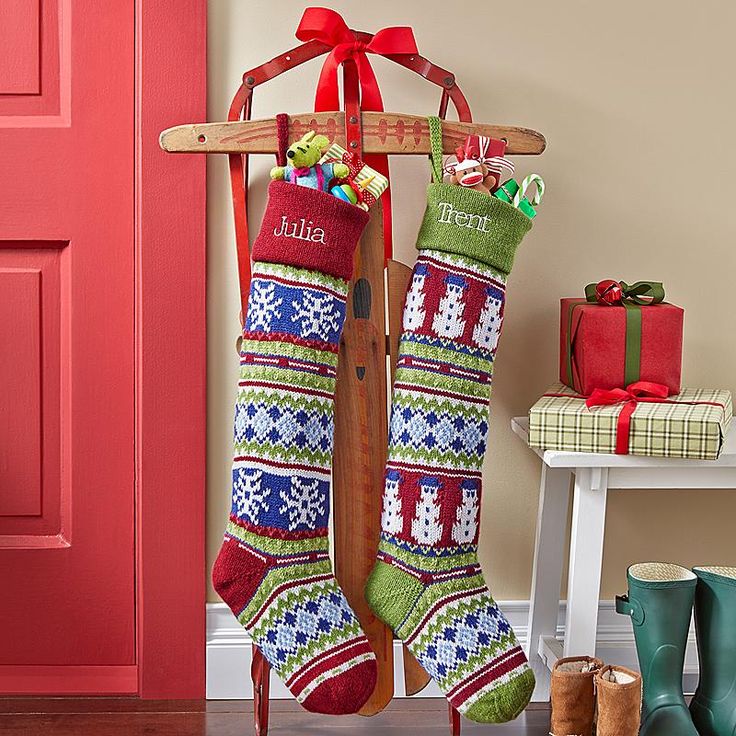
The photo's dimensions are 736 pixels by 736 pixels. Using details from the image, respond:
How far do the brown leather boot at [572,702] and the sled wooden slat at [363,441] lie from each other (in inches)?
11.5

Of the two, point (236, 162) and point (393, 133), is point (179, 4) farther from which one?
point (393, 133)

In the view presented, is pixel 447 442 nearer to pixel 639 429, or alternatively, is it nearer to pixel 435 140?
pixel 639 429

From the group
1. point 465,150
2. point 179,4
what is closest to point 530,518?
point 465,150

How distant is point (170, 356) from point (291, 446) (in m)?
0.37

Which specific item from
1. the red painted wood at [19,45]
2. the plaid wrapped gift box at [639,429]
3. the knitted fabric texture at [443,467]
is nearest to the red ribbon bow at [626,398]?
the plaid wrapped gift box at [639,429]

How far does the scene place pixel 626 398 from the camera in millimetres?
1445

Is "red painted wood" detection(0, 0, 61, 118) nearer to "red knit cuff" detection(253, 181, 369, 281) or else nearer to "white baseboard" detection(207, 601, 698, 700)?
"red knit cuff" detection(253, 181, 369, 281)

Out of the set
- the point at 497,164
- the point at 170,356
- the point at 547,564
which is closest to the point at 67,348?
the point at 170,356

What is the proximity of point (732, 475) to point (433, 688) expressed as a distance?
673mm

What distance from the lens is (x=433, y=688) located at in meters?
1.69

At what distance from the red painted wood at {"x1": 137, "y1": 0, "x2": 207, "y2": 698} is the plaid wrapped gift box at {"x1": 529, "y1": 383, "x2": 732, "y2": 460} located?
0.61m

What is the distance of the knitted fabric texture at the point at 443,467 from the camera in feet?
4.50

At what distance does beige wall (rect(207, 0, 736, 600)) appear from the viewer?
62.6 inches

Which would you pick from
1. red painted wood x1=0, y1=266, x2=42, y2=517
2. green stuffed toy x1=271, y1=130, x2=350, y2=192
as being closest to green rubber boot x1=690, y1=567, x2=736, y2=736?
green stuffed toy x1=271, y1=130, x2=350, y2=192
